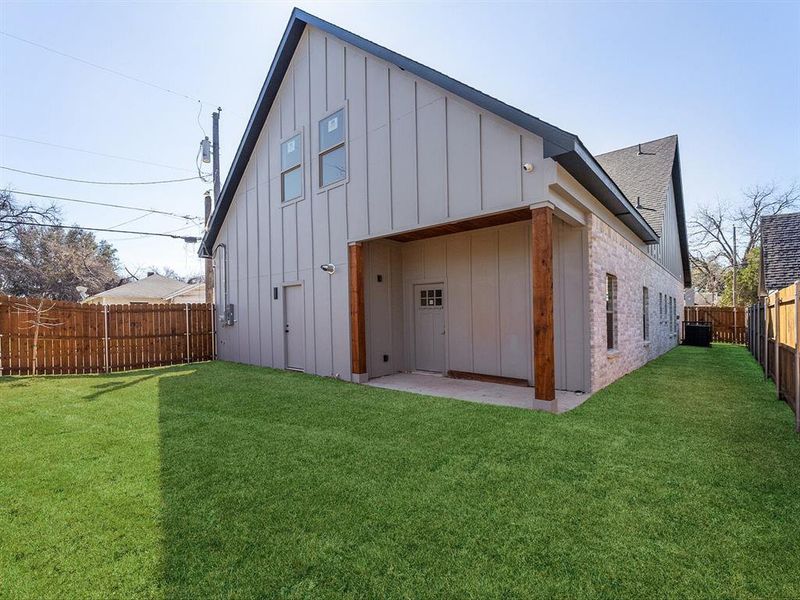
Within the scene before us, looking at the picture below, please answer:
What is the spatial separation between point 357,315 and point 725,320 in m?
19.1

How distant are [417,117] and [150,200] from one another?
15561 millimetres

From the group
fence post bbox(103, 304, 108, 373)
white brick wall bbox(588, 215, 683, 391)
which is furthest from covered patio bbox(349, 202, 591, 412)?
fence post bbox(103, 304, 108, 373)

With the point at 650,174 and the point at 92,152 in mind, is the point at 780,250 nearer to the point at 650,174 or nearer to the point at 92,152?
the point at 650,174

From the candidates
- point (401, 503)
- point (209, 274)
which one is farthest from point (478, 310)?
point (209, 274)

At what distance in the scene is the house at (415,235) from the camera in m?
5.39

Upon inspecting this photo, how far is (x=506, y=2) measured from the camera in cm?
727

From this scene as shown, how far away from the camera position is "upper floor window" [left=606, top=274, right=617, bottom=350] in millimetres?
7608

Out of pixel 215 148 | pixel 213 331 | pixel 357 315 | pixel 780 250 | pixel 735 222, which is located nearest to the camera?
pixel 357 315

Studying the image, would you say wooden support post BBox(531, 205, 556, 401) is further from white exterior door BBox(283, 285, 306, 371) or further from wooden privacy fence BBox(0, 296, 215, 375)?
wooden privacy fence BBox(0, 296, 215, 375)

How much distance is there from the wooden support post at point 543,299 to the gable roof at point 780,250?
27.4 ft

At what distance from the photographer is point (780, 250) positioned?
1023 cm

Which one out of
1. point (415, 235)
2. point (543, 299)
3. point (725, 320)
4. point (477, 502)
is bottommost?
point (477, 502)

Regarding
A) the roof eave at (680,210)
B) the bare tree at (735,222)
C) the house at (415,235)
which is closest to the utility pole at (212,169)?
the house at (415,235)

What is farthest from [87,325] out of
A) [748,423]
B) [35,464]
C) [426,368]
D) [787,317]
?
[787,317]
